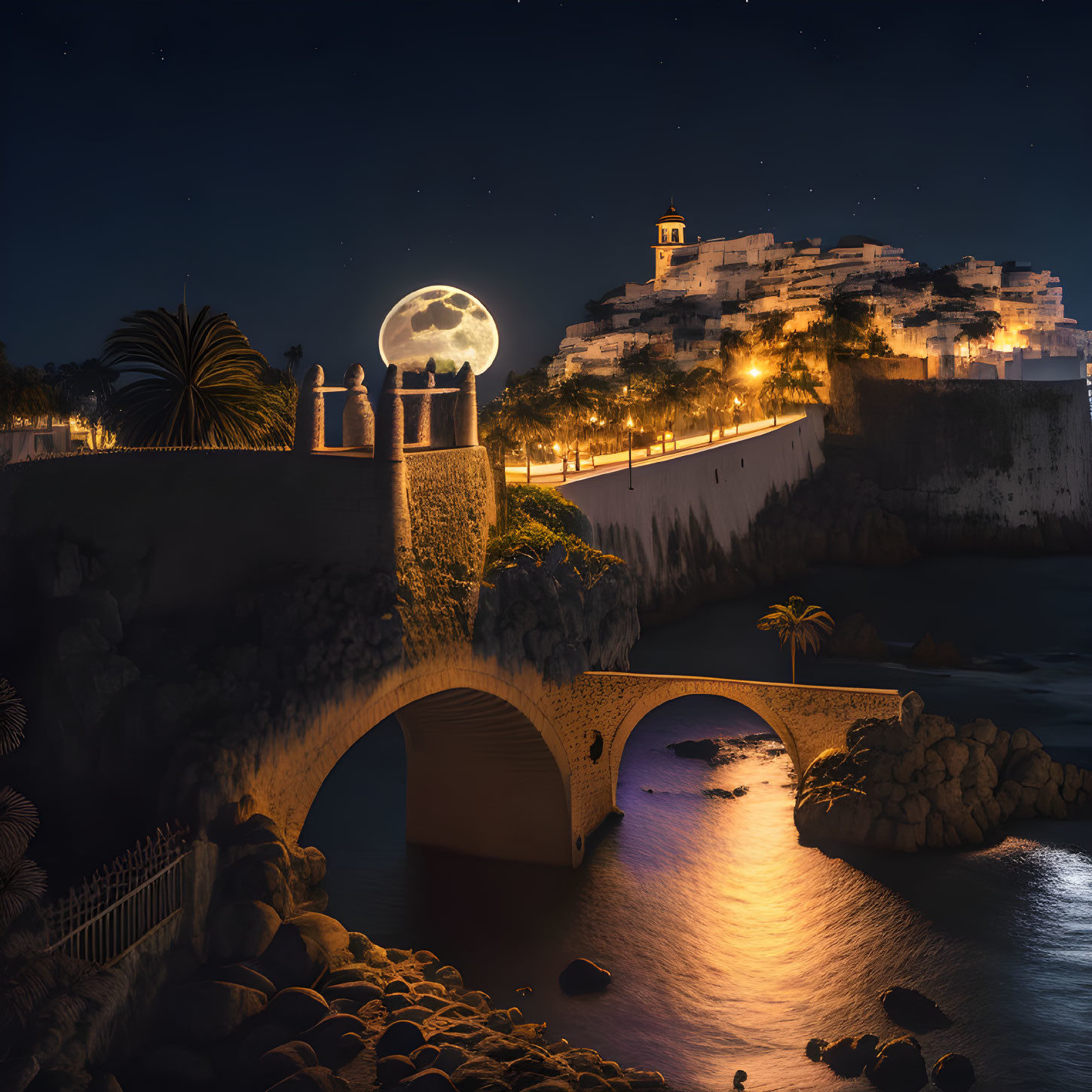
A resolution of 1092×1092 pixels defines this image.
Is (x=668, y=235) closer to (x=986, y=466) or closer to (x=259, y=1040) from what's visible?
(x=986, y=466)

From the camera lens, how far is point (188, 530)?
908 inches

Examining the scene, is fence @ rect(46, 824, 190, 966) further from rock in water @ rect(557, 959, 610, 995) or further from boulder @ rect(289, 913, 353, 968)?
rock in water @ rect(557, 959, 610, 995)

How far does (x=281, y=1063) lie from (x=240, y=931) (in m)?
2.44

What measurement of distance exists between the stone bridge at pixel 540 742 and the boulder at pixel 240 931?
9839mm

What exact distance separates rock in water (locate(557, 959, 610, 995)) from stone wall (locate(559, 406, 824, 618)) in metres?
23.3

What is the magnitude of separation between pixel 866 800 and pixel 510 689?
1143 cm

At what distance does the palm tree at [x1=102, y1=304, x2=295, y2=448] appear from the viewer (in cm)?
2666

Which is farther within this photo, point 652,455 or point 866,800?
point 652,455

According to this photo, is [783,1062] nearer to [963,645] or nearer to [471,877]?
[471,877]

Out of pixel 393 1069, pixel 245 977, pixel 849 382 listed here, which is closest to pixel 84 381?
pixel 849 382

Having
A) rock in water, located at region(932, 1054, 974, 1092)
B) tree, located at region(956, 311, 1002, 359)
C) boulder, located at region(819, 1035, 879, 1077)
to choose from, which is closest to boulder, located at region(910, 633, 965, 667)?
boulder, located at region(819, 1035, 879, 1077)

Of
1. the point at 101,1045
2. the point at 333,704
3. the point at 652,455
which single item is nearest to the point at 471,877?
the point at 333,704

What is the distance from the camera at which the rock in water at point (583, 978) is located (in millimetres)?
25266

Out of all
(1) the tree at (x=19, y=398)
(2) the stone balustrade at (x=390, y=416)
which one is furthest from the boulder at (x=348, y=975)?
(1) the tree at (x=19, y=398)
